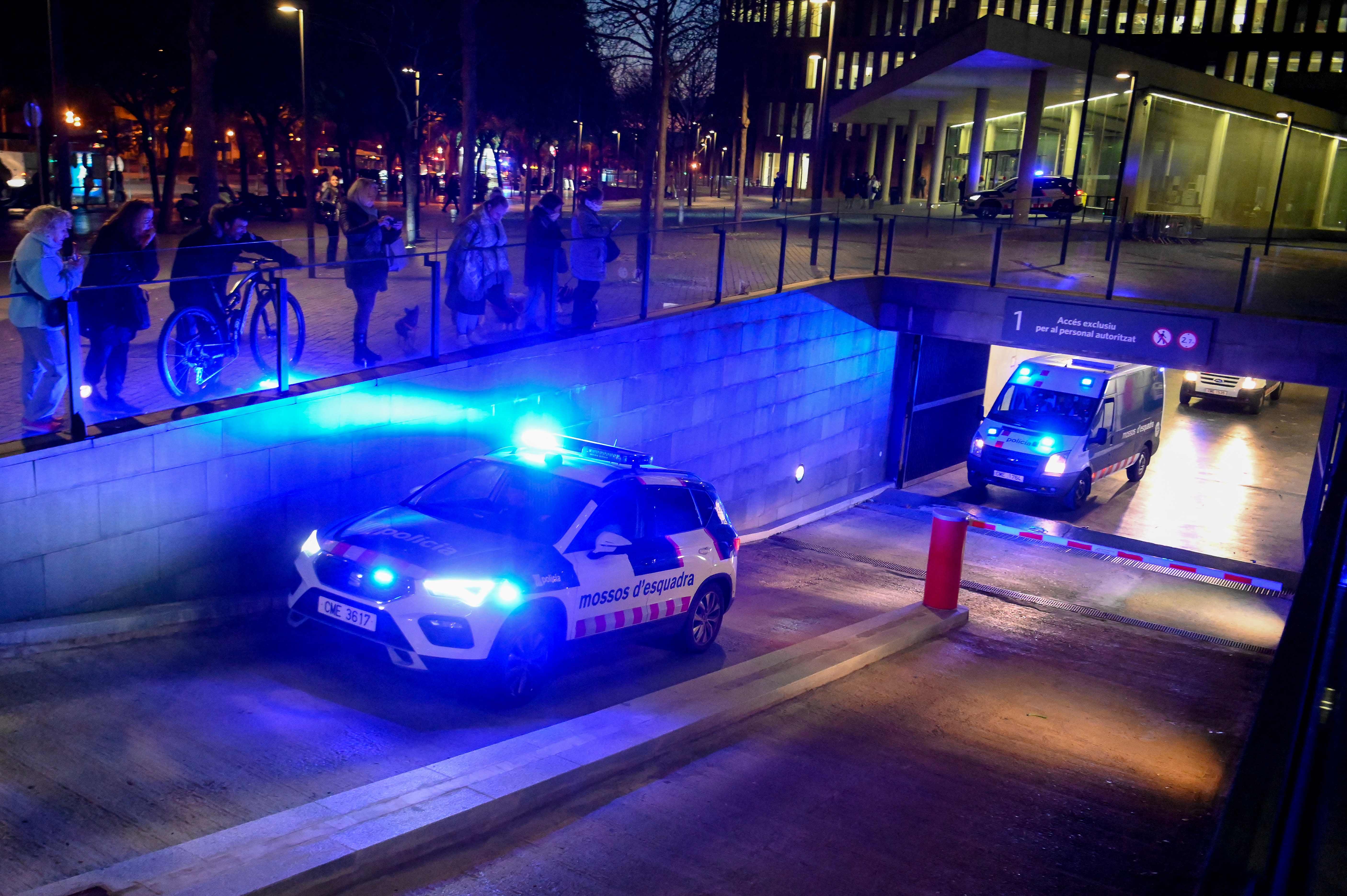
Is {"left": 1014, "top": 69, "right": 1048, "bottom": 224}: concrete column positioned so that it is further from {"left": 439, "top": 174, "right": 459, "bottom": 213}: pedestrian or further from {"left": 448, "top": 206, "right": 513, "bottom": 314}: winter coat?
{"left": 448, "top": 206, "right": 513, "bottom": 314}: winter coat

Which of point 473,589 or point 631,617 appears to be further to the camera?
point 631,617

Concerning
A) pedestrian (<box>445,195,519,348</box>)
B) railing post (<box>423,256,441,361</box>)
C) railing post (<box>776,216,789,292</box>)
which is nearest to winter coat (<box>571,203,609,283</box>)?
pedestrian (<box>445,195,519,348</box>)

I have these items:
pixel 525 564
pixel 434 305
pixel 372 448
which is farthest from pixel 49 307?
pixel 434 305

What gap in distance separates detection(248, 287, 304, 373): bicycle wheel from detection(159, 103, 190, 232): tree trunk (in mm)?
21535

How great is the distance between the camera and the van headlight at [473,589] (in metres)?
7.62

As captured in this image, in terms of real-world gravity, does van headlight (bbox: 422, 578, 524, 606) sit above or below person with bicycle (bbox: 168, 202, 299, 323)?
below

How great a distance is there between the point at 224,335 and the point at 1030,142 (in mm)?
29774

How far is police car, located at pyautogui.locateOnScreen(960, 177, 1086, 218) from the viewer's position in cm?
3691

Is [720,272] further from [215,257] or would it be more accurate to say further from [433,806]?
[433,806]

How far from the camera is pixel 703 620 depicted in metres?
10.1

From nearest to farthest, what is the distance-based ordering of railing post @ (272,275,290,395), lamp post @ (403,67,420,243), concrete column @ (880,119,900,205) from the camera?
1. railing post @ (272,275,290,395)
2. lamp post @ (403,67,420,243)
3. concrete column @ (880,119,900,205)

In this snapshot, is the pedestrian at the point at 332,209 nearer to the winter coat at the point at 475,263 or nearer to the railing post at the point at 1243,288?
the winter coat at the point at 475,263

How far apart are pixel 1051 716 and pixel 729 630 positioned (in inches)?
125

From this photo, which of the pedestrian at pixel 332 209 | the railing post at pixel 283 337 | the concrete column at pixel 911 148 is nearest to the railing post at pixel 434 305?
the railing post at pixel 283 337
